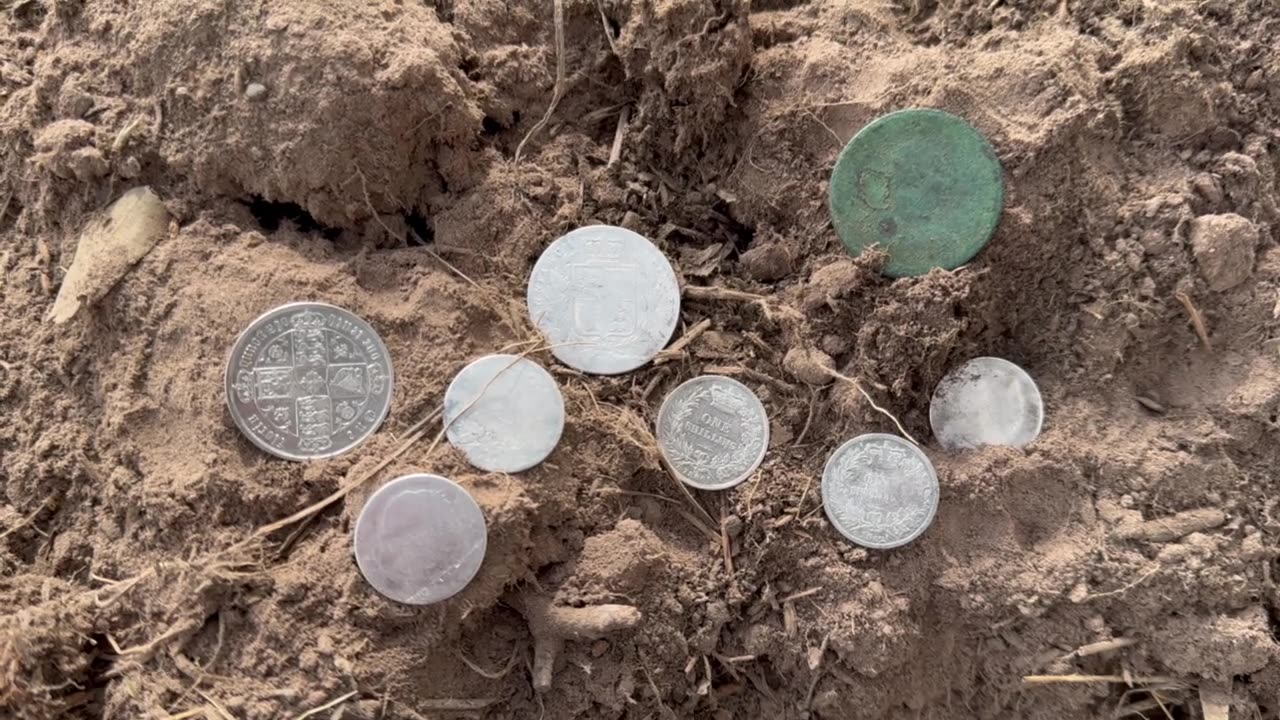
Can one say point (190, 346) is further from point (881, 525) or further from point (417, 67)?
point (881, 525)

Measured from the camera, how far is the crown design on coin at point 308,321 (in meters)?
1.83

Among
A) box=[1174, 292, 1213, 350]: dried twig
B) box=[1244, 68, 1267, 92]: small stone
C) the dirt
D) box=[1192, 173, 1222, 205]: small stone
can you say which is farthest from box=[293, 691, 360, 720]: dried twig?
box=[1244, 68, 1267, 92]: small stone

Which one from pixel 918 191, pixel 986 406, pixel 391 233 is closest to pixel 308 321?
pixel 391 233

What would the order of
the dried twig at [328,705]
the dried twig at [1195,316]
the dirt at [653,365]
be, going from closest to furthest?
the dried twig at [328,705]
the dirt at [653,365]
the dried twig at [1195,316]

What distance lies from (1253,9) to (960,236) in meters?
0.86

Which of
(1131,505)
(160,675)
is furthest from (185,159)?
(1131,505)

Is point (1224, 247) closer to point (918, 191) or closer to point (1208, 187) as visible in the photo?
→ point (1208, 187)

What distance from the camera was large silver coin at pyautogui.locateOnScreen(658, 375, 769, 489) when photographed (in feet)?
6.44

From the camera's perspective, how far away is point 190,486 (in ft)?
5.81

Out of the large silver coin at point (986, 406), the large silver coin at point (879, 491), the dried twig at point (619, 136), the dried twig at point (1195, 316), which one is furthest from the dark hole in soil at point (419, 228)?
the dried twig at point (1195, 316)

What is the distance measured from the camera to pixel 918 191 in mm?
1981

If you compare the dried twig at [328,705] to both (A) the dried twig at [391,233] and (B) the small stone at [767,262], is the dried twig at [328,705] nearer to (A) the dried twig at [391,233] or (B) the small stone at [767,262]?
(A) the dried twig at [391,233]

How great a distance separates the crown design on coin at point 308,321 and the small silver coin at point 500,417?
0.31 m

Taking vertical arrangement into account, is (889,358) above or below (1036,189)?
below
